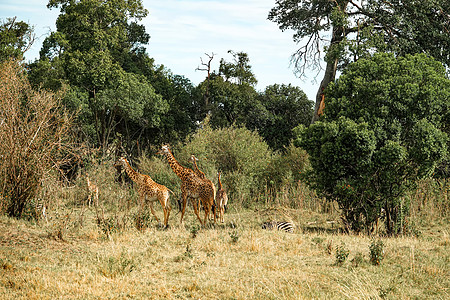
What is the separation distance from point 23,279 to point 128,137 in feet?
66.0

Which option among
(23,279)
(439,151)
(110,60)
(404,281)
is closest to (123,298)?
(23,279)

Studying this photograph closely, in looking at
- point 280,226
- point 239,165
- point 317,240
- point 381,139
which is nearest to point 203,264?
point 317,240

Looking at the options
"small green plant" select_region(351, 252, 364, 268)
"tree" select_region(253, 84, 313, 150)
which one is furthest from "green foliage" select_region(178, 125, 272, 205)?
"tree" select_region(253, 84, 313, 150)

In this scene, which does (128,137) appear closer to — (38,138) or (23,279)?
(38,138)

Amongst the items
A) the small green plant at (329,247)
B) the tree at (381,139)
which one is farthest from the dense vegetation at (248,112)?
the small green plant at (329,247)

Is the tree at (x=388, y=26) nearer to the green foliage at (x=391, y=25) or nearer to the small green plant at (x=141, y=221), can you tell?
the green foliage at (x=391, y=25)

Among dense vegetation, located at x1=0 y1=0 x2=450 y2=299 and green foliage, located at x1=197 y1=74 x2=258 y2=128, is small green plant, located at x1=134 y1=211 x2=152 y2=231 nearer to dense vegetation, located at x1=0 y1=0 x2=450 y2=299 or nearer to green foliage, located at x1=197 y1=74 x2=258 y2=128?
dense vegetation, located at x1=0 y1=0 x2=450 y2=299

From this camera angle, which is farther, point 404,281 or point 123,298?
point 404,281

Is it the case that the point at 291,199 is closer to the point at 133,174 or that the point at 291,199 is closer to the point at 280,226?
the point at 280,226

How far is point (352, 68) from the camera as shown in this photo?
37.3ft

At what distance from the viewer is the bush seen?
1022cm

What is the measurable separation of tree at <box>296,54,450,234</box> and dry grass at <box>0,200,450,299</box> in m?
1.03

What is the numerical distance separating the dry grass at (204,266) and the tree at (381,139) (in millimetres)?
1031

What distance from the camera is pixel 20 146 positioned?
10.3m
